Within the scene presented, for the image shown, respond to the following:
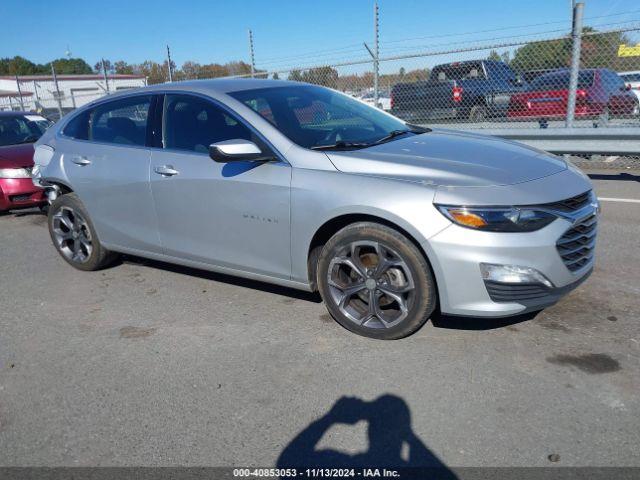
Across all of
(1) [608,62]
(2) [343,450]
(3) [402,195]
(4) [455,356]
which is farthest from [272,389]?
(1) [608,62]

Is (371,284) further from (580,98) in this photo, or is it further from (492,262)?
(580,98)

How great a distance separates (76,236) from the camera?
5047 mm

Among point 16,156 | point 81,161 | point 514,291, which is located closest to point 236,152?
point 514,291

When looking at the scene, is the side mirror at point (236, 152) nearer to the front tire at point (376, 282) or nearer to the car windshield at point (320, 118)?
the car windshield at point (320, 118)

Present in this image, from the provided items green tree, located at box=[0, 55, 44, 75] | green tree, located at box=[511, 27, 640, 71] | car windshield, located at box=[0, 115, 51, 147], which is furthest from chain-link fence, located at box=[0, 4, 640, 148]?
green tree, located at box=[0, 55, 44, 75]

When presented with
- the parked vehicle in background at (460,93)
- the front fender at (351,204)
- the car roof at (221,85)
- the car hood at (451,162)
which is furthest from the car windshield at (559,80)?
the front fender at (351,204)

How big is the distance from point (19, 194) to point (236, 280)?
4.37 m

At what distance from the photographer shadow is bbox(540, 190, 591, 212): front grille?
138cm

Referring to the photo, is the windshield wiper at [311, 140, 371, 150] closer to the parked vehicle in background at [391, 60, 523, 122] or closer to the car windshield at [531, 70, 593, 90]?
the parked vehicle in background at [391, 60, 523, 122]

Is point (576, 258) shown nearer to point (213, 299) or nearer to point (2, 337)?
point (213, 299)

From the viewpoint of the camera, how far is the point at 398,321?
329 cm

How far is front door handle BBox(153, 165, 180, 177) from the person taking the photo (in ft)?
13.1

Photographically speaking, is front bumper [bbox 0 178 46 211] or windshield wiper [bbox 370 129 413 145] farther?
front bumper [bbox 0 178 46 211]

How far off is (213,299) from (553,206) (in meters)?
2.56
